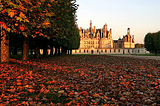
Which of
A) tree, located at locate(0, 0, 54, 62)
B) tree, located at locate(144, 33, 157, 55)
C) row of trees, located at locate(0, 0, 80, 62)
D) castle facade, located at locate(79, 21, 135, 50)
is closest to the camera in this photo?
tree, located at locate(0, 0, 54, 62)

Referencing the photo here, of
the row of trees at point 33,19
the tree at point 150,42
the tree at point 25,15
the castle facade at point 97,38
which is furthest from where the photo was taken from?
the castle facade at point 97,38

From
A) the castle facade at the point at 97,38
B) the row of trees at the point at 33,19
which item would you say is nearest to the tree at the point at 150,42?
the row of trees at the point at 33,19

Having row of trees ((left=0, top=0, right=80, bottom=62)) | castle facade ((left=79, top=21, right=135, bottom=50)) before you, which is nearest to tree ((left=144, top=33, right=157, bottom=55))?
row of trees ((left=0, top=0, right=80, bottom=62))

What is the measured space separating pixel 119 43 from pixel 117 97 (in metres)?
179

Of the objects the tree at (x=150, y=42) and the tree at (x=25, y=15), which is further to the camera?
the tree at (x=150, y=42)

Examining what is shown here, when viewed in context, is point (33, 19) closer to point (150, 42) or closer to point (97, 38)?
point (150, 42)

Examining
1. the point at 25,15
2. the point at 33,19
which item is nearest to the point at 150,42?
Result: the point at 33,19

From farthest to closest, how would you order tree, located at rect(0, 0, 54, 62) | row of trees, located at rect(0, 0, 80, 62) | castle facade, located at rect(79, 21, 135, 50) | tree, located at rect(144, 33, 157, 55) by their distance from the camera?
castle facade, located at rect(79, 21, 135, 50) < tree, located at rect(144, 33, 157, 55) < row of trees, located at rect(0, 0, 80, 62) < tree, located at rect(0, 0, 54, 62)

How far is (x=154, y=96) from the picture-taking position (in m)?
5.65

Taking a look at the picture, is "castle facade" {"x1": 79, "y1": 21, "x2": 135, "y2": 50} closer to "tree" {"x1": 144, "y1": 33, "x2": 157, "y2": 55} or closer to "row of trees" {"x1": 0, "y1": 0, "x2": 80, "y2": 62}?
"tree" {"x1": 144, "y1": 33, "x2": 157, "y2": 55}

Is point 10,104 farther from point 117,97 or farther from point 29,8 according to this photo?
point 29,8

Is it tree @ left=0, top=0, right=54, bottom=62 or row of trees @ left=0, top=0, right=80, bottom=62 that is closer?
tree @ left=0, top=0, right=54, bottom=62

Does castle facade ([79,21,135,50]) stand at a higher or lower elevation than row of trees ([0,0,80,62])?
higher

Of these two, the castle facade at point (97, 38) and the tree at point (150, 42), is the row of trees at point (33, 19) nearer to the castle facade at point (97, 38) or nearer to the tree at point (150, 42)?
the tree at point (150, 42)
